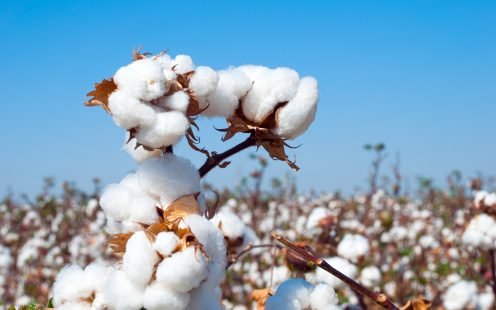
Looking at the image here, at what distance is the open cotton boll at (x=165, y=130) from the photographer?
960mm

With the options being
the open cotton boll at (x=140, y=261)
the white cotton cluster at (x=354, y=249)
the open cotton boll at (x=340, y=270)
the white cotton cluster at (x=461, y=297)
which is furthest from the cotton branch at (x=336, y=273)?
the white cotton cluster at (x=461, y=297)

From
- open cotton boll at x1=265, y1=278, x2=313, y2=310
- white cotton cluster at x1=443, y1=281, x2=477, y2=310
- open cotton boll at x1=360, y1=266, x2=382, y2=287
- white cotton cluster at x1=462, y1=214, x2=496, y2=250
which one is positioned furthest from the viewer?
white cotton cluster at x1=443, y1=281, x2=477, y2=310

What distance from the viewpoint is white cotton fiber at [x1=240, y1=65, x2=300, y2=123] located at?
110 cm

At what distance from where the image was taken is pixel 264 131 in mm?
1143

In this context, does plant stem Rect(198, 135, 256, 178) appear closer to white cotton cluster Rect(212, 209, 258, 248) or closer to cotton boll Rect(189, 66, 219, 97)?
cotton boll Rect(189, 66, 219, 97)

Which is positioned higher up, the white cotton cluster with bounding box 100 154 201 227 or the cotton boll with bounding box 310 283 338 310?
the white cotton cluster with bounding box 100 154 201 227

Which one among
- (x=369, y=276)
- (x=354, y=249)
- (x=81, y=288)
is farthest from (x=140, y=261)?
(x=369, y=276)

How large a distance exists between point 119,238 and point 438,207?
14.4m

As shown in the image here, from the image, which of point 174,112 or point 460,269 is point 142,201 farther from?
point 460,269

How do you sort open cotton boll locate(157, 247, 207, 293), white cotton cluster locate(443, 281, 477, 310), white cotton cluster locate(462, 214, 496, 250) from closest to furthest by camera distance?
open cotton boll locate(157, 247, 207, 293) → white cotton cluster locate(462, 214, 496, 250) → white cotton cluster locate(443, 281, 477, 310)

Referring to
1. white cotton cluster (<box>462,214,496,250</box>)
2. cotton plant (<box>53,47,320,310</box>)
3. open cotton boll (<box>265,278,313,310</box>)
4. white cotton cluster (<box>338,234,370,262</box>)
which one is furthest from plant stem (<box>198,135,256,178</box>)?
white cotton cluster (<box>462,214,496,250</box>)

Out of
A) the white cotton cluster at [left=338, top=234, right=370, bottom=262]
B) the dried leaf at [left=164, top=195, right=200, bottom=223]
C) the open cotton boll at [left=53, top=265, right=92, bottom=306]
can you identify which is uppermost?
the dried leaf at [left=164, top=195, right=200, bottom=223]

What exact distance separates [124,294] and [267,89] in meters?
0.43

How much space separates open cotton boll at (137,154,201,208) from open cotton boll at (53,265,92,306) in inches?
8.9
